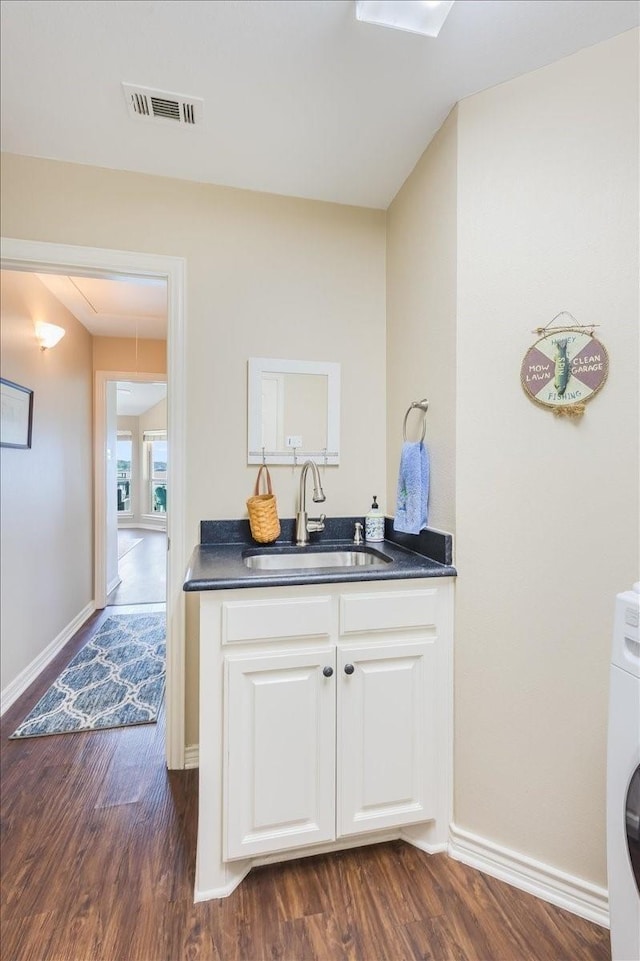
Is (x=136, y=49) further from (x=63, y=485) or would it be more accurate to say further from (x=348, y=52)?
(x=63, y=485)

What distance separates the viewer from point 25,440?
8.02ft

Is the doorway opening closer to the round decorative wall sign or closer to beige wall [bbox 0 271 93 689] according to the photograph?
beige wall [bbox 0 271 93 689]

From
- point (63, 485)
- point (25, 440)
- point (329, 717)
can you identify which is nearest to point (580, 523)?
point (329, 717)

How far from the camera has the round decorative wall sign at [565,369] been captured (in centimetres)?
118

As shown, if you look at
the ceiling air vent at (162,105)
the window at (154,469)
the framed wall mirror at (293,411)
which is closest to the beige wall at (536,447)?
the framed wall mirror at (293,411)

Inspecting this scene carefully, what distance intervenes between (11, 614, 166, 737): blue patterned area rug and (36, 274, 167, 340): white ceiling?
88.2 inches

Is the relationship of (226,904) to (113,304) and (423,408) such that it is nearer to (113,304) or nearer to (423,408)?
(423,408)

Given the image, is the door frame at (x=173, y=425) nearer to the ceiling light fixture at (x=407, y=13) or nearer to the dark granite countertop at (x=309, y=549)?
the dark granite countertop at (x=309, y=549)

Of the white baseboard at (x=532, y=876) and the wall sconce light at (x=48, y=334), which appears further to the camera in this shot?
the wall sconce light at (x=48, y=334)

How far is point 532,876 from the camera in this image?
1269mm

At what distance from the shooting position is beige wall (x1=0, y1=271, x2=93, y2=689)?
2.25 meters

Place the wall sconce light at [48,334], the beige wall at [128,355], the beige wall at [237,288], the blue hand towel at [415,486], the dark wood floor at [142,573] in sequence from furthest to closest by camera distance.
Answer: the dark wood floor at [142,573] < the beige wall at [128,355] < the wall sconce light at [48,334] < the beige wall at [237,288] < the blue hand towel at [415,486]

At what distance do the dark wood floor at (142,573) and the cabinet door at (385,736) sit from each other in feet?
6.59

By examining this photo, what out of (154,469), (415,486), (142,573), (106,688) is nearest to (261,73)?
(415,486)
